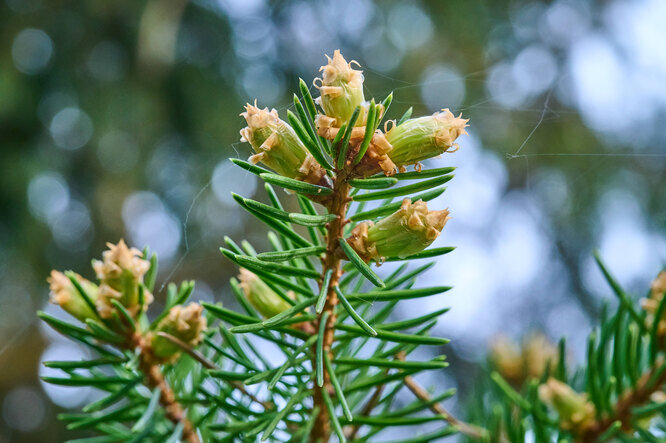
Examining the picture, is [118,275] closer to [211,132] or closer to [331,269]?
[331,269]

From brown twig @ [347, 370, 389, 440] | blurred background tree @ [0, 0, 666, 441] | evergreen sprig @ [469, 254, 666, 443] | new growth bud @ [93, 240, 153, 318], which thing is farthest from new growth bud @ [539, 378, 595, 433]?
blurred background tree @ [0, 0, 666, 441]

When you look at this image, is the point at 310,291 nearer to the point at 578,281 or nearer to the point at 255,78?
the point at 255,78

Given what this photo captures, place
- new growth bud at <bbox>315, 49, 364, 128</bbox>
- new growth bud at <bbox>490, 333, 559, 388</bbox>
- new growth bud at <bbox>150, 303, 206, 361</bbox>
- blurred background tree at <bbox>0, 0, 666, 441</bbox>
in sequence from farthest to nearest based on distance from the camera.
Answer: blurred background tree at <bbox>0, 0, 666, 441</bbox> → new growth bud at <bbox>490, 333, 559, 388</bbox> → new growth bud at <bbox>150, 303, 206, 361</bbox> → new growth bud at <bbox>315, 49, 364, 128</bbox>

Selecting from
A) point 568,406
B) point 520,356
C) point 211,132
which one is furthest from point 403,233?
point 211,132

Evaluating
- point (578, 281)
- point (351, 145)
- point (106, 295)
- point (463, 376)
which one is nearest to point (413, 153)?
point (351, 145)

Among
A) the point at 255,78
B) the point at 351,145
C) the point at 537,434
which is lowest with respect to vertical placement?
the point at 537,434

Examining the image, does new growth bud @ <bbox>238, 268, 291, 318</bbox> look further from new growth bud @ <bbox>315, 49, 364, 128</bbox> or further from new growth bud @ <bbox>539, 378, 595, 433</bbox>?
new growth bud @ <bbox>539, 378, 595, 433</bbox>
